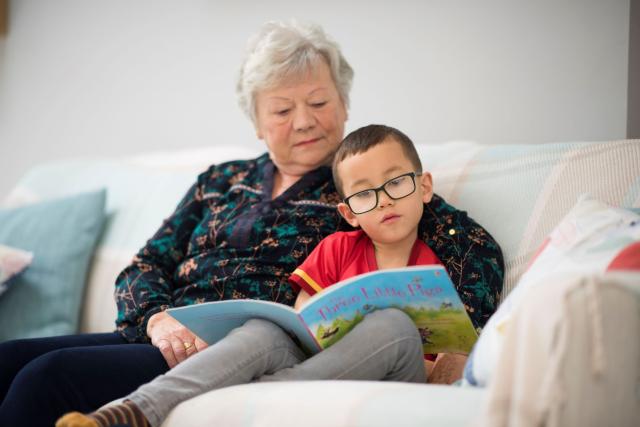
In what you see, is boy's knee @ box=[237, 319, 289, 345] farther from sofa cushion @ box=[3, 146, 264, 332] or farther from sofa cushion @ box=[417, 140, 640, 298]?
sofa cushion @ box=[3, 146, 264, 332]

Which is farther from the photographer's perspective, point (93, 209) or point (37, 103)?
point (37, 103)

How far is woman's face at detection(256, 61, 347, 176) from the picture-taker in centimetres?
207

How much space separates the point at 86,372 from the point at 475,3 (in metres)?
1.59

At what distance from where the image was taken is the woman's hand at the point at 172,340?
1795mm

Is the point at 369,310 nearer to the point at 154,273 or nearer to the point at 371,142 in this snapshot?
the point at 371,142

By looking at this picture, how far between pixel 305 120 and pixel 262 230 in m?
0.30

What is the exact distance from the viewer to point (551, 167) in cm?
190

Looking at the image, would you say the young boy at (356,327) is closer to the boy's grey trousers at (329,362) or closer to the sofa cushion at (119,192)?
the boy's grey trousers at (329,362)

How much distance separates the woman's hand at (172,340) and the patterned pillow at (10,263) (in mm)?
701

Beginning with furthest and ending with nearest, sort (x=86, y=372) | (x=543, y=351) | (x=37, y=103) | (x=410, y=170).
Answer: (x=37, y=103)
(x=410, y=170)
(x=86, y=372)
(x=543, y=351)

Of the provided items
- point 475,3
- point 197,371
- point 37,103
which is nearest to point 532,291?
point 197,371

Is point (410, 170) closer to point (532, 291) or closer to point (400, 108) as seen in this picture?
point (532, 291)

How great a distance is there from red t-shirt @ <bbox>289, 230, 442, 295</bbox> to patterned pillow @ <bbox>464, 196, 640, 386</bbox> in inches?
14.9

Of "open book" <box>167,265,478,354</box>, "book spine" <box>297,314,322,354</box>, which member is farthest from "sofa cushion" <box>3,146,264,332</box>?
"book spine" <box>297,314,322,354</box>
